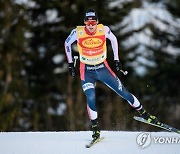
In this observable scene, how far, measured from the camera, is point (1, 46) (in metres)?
32.7

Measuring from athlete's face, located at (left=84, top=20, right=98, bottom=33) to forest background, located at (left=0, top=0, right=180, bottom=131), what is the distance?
2004cm

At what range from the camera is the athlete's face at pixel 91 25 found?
10.4m

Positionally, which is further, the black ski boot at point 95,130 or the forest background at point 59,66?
the forest background at point 59,66

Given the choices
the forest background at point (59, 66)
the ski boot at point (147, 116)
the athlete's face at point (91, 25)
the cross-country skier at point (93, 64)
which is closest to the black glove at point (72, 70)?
the cross-country skier at point (93, 64)

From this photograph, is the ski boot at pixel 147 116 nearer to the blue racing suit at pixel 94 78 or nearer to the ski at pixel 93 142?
the blue racing suit at pixel 94 78

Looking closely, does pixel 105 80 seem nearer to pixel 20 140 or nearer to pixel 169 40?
pixel 20 140

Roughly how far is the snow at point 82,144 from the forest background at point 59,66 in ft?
64.1

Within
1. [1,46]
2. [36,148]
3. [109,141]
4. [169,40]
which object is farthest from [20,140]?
[169,40]

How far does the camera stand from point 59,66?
3338cm

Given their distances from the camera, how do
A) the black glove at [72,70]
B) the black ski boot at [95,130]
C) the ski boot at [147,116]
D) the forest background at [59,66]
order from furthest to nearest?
the forest background at [59,66]
the ski boot at [147,116]
the black glove at [72,70]
the black ski boot at [95,130]

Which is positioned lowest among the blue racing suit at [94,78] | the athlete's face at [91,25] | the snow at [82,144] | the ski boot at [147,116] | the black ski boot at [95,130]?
the snow at [82,144]

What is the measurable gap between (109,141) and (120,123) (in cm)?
276

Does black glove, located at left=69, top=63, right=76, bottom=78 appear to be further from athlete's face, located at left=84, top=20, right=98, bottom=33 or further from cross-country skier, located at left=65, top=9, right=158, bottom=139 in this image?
athlete's face, located at left=84, top=20, right=98, bottom=33

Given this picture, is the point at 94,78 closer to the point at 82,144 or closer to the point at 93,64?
the point at 93,64
